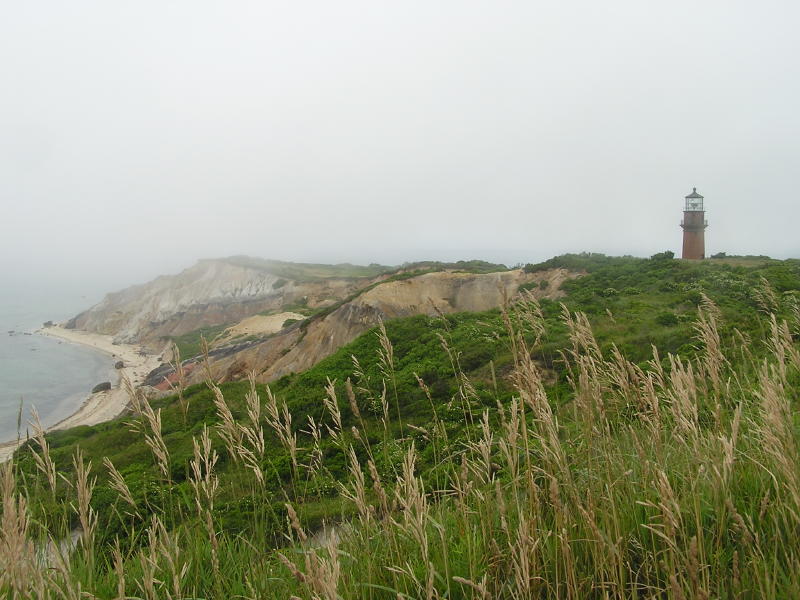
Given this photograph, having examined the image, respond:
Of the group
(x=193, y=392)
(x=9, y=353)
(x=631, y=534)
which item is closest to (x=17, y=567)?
(x=631, y=534)

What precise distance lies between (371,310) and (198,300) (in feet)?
234

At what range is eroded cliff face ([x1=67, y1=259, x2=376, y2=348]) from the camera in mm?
72812

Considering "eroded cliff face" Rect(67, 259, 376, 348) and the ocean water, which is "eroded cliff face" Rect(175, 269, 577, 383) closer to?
the ocean water

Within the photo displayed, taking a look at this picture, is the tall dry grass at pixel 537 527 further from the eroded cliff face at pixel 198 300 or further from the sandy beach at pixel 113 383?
the eroded cliff face at pixel 198 300

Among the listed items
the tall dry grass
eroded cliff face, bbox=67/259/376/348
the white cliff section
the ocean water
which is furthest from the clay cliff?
the white cliff section

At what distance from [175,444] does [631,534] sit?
1499cm

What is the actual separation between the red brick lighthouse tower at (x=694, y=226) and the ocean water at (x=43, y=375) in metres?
44.5

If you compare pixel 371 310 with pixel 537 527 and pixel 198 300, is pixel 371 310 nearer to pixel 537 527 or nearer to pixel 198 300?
pixel 537 527

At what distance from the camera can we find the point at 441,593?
8.06ft

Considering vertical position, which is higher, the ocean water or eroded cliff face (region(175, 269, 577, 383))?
eroded cliff face (region(175, 269, 577, 383))

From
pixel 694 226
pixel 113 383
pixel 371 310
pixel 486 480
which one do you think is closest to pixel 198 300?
pixel 113 383

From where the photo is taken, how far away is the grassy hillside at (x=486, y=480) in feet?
6.59

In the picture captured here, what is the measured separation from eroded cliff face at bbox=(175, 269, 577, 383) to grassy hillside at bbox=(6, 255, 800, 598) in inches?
357

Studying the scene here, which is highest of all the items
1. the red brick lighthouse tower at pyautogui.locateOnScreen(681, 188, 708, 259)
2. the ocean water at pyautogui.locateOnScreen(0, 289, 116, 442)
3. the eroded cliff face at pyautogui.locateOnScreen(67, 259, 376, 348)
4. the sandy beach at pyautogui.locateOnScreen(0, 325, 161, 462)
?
the red brick lighthouse tower at pyautogui.locateOnScreen(681, 188, 708, 259)
